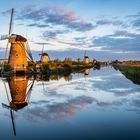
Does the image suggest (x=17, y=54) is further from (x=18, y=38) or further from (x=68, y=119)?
(x=68, y=119)

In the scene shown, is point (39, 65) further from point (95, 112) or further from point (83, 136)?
point (83, 136)

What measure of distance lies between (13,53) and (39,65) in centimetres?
947

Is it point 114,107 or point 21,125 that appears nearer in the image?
point 21,125

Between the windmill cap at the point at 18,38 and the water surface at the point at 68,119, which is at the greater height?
the windmill cap at the point at 18,38

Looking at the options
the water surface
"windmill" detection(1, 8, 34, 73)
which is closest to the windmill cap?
"windmill" detection(1, 8, 34, 73)

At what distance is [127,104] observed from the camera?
60.3 ft

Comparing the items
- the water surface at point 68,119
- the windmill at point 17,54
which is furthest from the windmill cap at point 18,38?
the water surface at point 68,119

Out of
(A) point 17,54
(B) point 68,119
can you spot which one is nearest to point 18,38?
(A) point 17,54

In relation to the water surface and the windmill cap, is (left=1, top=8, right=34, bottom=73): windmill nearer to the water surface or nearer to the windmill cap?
the windmill cap

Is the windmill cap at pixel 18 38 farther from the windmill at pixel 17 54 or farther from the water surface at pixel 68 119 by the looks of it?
the water surface at pixel 68 119

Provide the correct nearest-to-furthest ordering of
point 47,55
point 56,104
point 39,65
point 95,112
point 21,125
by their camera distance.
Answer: point 21,125 → point 95,112 → point 56,104 → point 39,65 → point 47,55

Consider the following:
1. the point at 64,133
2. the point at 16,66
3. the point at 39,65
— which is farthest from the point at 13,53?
the point at 64,133

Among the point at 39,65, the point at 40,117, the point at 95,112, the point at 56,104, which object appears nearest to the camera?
the point at 40,117

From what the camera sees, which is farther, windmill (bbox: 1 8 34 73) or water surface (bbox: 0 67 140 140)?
windmill (bbox: 1 8 34 73)
